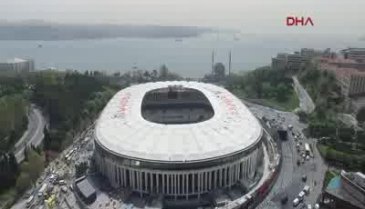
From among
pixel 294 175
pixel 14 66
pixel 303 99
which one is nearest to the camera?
pixel 294 175

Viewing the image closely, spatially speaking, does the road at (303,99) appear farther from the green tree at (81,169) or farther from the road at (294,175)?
the green tree at (81,169)

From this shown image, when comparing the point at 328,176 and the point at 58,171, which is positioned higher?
the point at 328,176

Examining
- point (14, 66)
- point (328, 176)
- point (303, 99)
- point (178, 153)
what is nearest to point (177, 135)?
point (178, 153)

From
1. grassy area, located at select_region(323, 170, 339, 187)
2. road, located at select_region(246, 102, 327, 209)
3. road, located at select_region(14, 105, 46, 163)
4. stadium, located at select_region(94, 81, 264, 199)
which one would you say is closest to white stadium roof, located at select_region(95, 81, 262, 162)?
stadium, located at select_region(94, 81, 264, 199)

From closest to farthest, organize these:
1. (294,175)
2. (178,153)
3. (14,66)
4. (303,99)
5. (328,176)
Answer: (178,153), (328,176), (294,175), (303,99), (14,66)

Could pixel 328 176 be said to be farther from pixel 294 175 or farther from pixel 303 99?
pixel 303 99

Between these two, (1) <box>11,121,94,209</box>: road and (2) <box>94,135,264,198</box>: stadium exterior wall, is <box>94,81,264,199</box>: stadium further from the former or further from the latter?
(1) <box>11,121,94,209</box>: road

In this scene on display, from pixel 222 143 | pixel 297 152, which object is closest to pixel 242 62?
pixel 297 152

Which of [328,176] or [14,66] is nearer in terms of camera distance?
[328,176]
